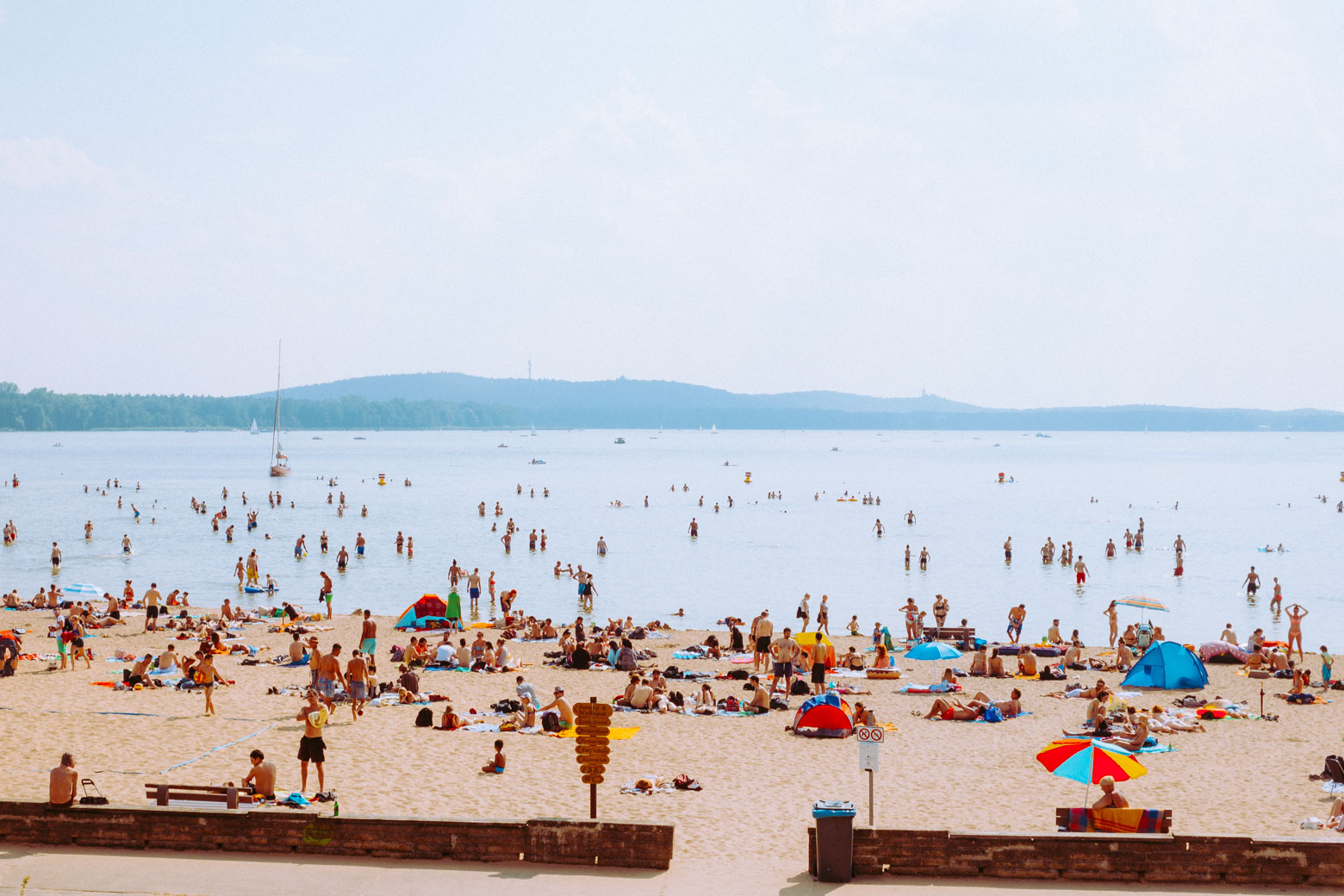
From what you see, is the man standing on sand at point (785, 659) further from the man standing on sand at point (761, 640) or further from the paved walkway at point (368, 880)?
the paved walkway at point (368, 880)

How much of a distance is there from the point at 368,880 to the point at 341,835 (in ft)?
2.29

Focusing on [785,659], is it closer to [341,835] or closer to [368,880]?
[341,835]

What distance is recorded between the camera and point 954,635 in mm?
29453

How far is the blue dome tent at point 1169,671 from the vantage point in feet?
74.6

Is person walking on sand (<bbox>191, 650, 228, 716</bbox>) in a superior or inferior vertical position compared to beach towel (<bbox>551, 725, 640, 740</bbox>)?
superior

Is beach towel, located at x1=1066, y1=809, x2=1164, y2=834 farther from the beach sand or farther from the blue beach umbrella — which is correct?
the blue beach umbrella

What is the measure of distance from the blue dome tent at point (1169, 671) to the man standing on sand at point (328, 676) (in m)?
15.4

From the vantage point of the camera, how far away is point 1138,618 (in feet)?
138

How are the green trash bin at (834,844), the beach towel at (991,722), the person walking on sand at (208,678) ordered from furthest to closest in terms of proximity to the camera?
the beach towel at (991,722), the person walking on sand at (208,678), the green trash bin at (834,844)

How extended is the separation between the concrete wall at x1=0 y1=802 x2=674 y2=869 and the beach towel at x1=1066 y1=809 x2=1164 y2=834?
4462 mm

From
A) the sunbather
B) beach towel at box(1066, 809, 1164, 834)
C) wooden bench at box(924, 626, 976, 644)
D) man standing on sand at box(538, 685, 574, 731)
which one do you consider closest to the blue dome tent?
the sunbather

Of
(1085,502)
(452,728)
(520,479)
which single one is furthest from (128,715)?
(520,479)

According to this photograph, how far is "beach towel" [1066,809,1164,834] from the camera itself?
36.9ft

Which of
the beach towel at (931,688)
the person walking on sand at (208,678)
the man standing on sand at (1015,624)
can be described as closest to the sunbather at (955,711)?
the beach towel at (931,688)
